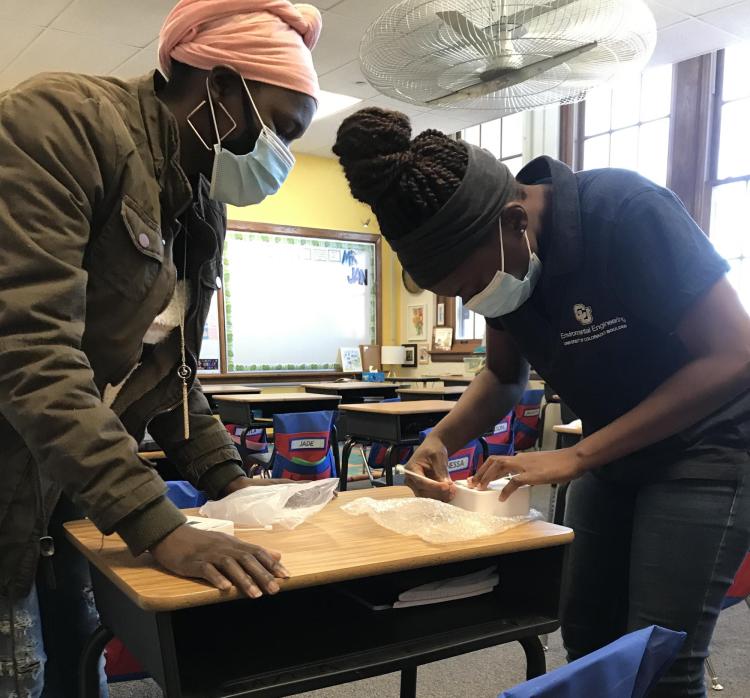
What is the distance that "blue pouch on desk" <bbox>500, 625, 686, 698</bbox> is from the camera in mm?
513

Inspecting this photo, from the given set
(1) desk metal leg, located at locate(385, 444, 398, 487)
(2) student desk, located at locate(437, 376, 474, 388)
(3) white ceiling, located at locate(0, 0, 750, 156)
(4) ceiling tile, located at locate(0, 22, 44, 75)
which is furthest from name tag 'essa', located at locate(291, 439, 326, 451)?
(4) ceiling tile, located at locate(0, 22, 44, 75)

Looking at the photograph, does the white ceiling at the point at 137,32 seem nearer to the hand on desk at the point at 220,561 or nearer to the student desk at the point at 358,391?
the student desk at the point at 358,391

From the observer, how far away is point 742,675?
84.0 inches

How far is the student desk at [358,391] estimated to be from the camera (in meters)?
5.78

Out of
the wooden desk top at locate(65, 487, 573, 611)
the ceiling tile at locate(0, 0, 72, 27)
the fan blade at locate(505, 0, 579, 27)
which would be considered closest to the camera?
the wooden desk top at locate(65, 487, 573, 611)

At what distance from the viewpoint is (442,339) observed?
25.0 ft

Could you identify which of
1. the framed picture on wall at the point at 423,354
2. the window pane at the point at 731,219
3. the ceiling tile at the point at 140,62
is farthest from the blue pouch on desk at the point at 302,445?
the framed picture on wall at the point at 423,354

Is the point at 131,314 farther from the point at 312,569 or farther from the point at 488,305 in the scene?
the point at 488,305

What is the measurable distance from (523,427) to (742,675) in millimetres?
2688

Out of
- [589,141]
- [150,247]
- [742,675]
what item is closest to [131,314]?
[150,247]

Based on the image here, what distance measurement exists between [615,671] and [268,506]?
61 centimetres

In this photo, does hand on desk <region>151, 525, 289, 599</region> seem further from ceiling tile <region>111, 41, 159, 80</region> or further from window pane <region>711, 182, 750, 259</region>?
window pane <region>711, 182, 750, 259</region>

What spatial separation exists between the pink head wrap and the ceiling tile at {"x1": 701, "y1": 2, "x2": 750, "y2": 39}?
424cm

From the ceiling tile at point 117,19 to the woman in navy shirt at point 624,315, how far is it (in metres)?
3.83
